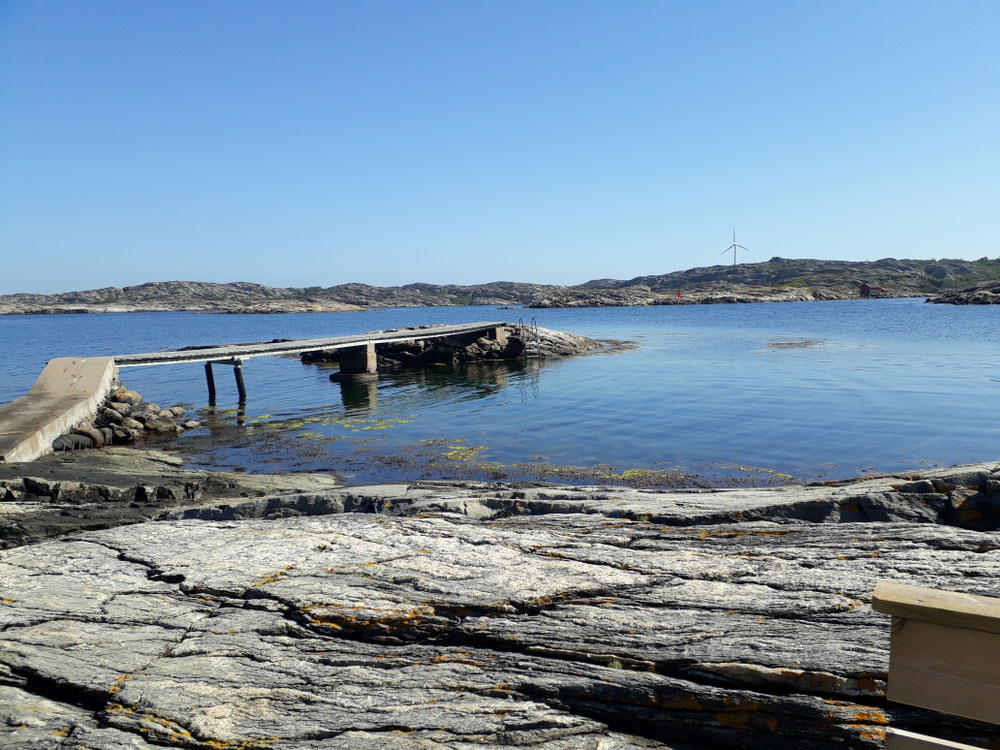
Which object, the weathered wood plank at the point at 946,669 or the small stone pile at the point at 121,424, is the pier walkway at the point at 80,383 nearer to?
the small stone pile at the point at 121,424

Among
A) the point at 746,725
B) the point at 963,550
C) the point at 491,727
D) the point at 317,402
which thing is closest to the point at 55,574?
the point at 491,727

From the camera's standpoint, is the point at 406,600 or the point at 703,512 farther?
the point at 703,512

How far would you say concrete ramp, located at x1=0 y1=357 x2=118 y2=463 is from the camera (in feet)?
58.8

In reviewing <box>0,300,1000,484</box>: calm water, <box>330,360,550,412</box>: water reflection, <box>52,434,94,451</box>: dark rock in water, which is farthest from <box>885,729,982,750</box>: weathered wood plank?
<box>330,360,550,412</box>: water reflection

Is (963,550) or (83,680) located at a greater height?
(963,550)

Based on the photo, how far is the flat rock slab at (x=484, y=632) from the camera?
386 cm

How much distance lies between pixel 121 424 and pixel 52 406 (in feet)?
7.36

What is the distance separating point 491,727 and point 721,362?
41.9 metres

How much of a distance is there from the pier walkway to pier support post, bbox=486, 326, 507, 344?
7.04 meters

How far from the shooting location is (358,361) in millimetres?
40594

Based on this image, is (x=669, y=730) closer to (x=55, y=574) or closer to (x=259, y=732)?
(x=259, y=732)

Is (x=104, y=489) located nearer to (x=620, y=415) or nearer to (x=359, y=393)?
(x=620, y=415)

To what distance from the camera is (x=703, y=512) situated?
23.4ft

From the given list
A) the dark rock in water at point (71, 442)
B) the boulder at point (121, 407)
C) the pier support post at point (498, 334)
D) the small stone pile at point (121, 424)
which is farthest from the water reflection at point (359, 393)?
the pier support post at point (498, 334)
